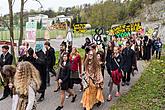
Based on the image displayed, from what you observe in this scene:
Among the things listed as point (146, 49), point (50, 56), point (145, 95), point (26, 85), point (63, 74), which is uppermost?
point (26, 85)

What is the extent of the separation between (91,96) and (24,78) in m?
4.86

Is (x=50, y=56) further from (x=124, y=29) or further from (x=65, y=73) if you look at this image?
(x=124, y=29)

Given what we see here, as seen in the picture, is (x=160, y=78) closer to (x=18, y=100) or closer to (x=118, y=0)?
(x=18, y=100)

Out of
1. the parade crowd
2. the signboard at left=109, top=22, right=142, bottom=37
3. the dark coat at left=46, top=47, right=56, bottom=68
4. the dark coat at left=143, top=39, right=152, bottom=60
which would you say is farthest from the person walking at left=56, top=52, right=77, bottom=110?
the dark coat at left=143, top=39, right=152, bottom=60

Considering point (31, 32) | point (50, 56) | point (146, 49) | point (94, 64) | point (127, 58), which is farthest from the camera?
point (146, 49)

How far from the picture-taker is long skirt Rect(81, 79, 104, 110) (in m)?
10.8

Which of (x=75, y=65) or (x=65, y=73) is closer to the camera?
(x=65, y=73)

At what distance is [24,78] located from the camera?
6.32 meters

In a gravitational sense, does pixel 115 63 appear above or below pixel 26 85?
below

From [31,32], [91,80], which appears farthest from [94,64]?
[31,32]

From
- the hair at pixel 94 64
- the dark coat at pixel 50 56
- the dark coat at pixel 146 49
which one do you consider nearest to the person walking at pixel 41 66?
the dark coat at pixel 50 56

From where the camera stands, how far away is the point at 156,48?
82.2 ft

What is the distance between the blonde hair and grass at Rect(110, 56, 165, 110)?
5.09 metres

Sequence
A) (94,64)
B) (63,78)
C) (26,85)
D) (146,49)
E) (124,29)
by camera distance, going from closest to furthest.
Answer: (26,85)
(94,64)
(63,78)
(124,29)
(146,49)
